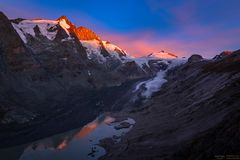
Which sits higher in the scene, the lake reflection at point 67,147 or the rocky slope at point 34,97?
the rocky slope at point 34,97

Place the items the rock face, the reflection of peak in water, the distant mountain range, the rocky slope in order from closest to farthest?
the rock face
the distant mountain range
the reflection of peak in water
the rocky slope

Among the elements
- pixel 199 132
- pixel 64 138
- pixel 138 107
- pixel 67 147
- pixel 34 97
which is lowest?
pixel 67 147

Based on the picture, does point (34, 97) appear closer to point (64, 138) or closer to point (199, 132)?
point (64, 138)

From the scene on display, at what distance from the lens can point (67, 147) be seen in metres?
79.4

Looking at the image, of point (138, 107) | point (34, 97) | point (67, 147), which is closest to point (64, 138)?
point (67, 147)

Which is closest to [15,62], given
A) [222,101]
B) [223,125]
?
[222,101]

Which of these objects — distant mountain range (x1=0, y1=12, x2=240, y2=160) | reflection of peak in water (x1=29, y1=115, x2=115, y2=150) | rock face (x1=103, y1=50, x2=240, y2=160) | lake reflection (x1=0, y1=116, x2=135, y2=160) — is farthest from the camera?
reflection of peak in water (x1=29, y1=115, x2=115, y2=150)

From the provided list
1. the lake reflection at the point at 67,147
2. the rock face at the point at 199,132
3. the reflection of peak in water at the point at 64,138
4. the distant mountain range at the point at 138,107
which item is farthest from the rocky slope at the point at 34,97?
the rock face at the point at 199,132

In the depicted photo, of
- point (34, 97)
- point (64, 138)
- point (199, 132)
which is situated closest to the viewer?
point (199, 132)

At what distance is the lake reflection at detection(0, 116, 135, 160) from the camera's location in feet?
230

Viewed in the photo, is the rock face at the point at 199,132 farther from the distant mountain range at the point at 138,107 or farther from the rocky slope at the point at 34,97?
the rocky slope at the point at 34,97

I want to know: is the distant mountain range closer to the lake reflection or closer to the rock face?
the rock face

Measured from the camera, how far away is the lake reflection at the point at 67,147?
7025cm

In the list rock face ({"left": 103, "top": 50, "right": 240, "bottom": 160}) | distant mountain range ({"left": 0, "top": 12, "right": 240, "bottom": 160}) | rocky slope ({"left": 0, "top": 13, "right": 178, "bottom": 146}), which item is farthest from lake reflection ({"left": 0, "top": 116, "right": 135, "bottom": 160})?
rocky slope ({"left": 0, "top": 13, "right": 178, "bottom": 146})
